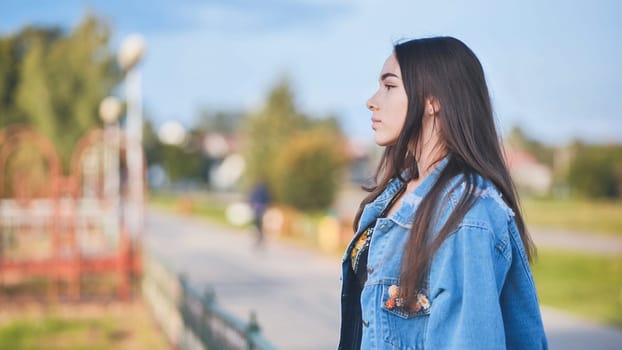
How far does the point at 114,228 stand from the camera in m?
13.1

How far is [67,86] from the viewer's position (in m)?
28.5

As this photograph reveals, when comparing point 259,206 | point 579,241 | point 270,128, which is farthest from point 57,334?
point 270,128

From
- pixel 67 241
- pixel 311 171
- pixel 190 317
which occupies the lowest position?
pixel 311 171

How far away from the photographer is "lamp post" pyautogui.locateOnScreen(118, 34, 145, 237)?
40.6 feet

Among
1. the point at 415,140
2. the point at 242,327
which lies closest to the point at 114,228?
the point at 242,327

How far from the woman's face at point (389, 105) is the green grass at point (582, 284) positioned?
360 inches

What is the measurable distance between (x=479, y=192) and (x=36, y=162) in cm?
2317

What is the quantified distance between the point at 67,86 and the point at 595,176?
33822 millimetres

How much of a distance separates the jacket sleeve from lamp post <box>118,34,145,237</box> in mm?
10615

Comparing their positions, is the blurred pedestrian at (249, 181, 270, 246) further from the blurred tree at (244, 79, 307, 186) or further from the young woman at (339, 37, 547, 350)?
the young woman at (339, 37, 547, 350)

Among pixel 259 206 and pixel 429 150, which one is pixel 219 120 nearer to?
A: pixel 259 206

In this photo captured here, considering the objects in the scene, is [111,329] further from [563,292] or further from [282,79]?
[282,79]

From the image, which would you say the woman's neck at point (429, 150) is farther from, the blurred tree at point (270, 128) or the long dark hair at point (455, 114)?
the blurred tree at point (270, 128)

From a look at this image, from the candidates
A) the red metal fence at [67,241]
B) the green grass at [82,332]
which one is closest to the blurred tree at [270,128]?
the red metal fence at [67,241]
